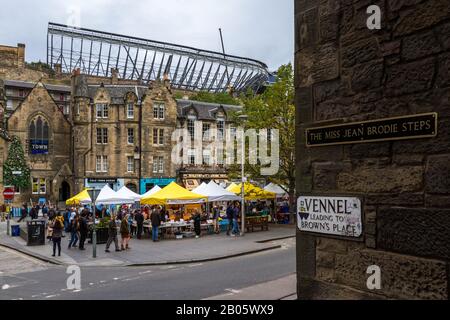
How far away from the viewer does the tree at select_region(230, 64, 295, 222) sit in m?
27.1

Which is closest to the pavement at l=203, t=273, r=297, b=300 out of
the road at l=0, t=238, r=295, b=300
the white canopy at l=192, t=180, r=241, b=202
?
the road at l=0, t=238, r=295, b=300

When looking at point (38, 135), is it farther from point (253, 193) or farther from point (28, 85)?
point (253, 193)

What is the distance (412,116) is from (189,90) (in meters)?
88.0

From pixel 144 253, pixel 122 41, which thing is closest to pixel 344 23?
pixel 144 253

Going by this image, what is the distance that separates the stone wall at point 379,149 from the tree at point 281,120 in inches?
897

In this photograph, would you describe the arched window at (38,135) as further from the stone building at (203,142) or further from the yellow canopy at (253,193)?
the yellow canopy at (253,193)

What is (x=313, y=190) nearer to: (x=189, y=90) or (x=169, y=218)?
(x=169, y=218)

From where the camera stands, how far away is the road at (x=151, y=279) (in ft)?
35.6

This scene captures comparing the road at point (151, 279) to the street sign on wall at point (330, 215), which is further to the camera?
the road at point (151, 279)

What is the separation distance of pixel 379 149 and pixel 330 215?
778 millimetres

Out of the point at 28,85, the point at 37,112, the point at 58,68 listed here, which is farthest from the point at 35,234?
the point at 58,68

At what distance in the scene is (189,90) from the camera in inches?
3531

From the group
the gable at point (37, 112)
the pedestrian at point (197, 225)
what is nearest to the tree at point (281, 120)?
the pedestrian at point (197, 225)
